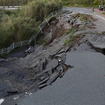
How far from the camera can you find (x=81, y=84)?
26.3 ft

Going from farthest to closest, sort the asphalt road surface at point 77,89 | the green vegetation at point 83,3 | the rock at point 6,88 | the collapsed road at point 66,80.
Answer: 1. the green vegetation at point 83,3
2. the rock at point 6,88
3. the collapsed road at point 66,80
4. the asphalt road surface at point 77,89

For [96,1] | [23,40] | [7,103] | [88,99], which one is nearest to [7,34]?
[23,40]

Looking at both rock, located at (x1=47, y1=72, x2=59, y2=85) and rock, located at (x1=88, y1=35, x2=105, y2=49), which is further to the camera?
rock, located at (x1=88, y1=35, x2=105, y2=49)

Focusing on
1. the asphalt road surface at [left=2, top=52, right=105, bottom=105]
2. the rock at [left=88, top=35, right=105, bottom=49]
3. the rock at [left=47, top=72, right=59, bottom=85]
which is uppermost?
the rock at [left=88, top=35, right=105, bottom=49]

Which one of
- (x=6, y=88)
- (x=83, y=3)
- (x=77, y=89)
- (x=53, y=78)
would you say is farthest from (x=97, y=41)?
(x=83, y=3)

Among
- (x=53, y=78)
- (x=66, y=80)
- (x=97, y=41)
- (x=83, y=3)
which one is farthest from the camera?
(x=83, y=3)

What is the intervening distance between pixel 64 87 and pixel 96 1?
44.9 m

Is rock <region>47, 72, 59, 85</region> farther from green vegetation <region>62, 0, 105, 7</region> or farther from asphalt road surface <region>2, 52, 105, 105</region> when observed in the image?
green vegetation <region>62, 0, 105, 7</region>

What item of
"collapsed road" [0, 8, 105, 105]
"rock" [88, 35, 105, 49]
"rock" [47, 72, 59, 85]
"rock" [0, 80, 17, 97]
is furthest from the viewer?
"rock" [88, 35, 105, 49]

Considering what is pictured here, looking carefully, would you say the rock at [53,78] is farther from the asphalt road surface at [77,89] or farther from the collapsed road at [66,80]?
the asphalt road surface at [77,89]

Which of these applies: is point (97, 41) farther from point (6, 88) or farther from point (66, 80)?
point (6, 88)

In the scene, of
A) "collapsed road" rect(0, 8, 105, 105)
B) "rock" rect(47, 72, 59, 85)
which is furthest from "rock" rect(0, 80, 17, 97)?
"rock" rect(47, 72, 59, 85)

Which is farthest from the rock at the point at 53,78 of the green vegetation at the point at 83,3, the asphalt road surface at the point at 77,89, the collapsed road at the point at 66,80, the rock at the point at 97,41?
the green vegetation at the point at 83,3

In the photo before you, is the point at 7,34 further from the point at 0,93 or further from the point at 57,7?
the point at 57,7
